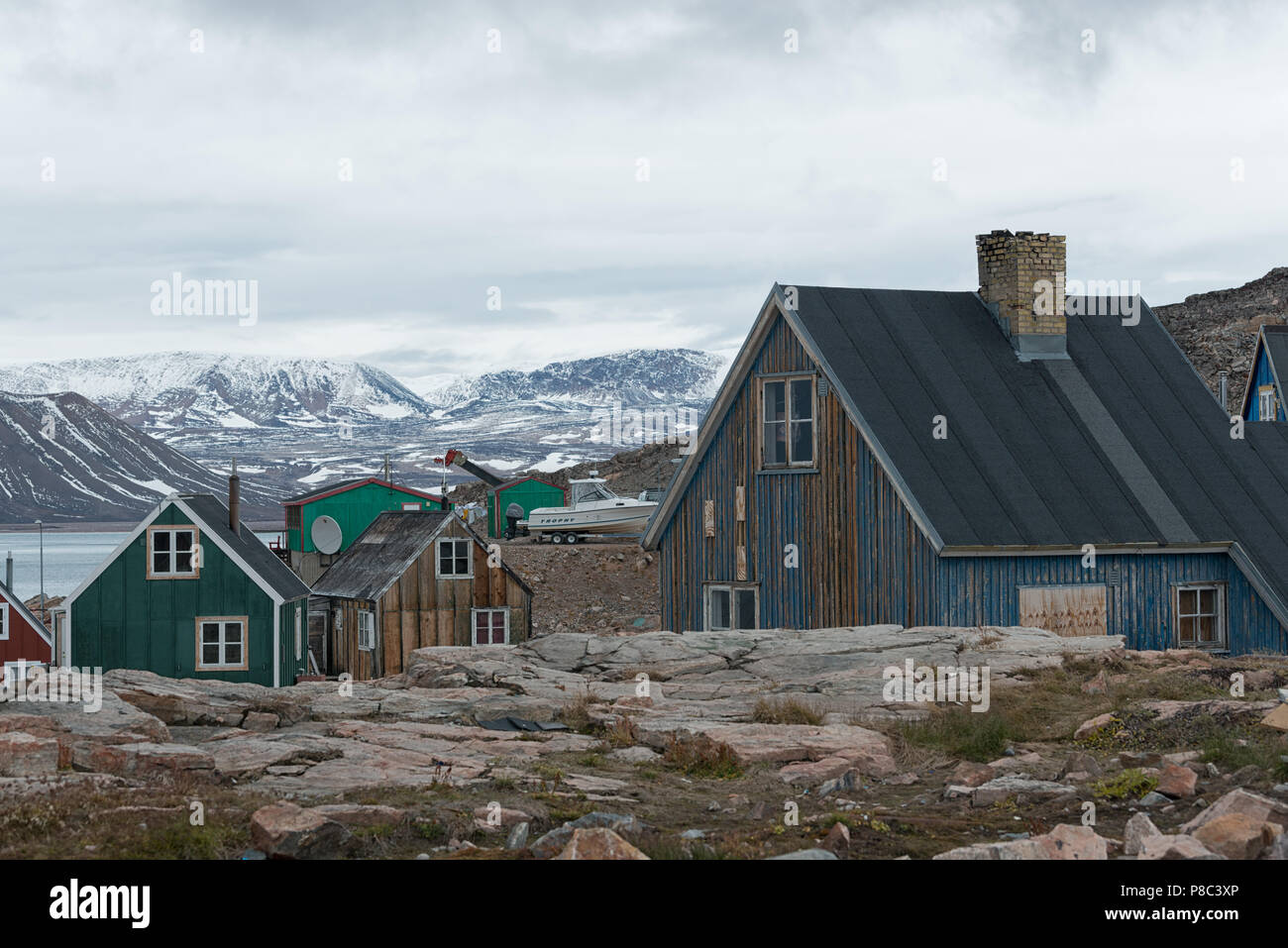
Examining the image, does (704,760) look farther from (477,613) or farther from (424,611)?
(477,613)

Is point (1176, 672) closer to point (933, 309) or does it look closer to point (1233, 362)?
point (933, 309)

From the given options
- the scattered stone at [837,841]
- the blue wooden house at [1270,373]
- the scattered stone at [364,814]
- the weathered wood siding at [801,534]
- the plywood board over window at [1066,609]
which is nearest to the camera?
the scattered stone at [837,841]

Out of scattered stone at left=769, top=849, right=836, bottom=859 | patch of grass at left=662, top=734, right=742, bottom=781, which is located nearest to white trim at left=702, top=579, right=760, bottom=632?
patch of grass at left=662, top=734, right=742, bottom=781

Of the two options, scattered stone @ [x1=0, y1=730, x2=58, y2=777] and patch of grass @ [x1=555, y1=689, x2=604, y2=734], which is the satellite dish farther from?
scattered stone @ [x1=0, y1=730, x2=58, y2=777]

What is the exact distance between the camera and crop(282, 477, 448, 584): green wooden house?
60500mm

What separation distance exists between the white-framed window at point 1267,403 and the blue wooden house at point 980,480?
23075 mm

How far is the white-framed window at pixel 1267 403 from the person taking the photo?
1884 inches

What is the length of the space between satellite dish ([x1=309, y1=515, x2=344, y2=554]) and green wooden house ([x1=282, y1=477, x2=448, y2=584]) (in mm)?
448

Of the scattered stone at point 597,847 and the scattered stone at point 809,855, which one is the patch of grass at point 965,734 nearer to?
the scattered stone at point 809,855

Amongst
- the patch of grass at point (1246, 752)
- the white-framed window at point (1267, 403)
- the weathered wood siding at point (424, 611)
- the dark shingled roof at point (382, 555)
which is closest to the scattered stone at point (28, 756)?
the patch of grass at point (1246, 752)

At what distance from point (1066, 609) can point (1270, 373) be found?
1174 inches

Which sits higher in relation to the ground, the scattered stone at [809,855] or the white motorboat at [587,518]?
the white motorboat at [587,518]

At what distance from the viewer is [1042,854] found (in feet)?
29.8

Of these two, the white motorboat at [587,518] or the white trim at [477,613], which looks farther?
the white motorboat at [587,518]
